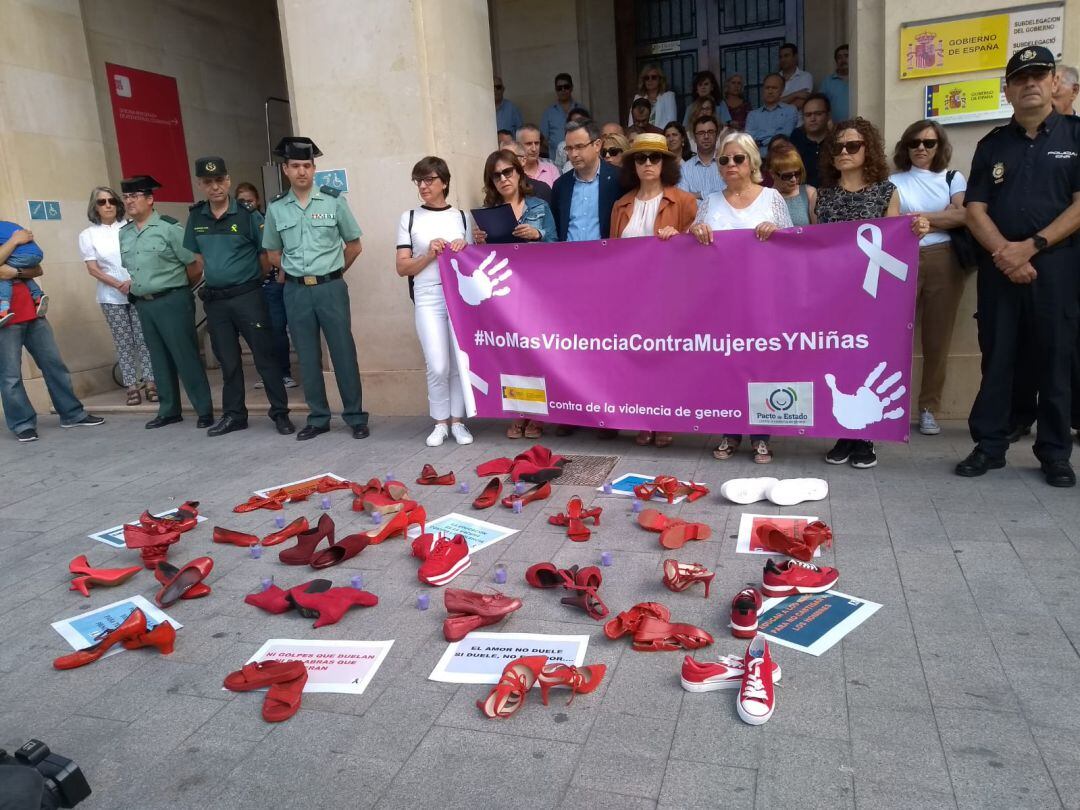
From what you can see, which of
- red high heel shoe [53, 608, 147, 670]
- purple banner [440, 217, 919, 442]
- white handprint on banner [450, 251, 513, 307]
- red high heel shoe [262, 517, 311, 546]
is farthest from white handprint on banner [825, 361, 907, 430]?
red high heel shoe [53, 608, 147, 670]

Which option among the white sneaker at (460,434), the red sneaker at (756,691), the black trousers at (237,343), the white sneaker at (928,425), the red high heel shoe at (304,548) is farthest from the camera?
the black trousers at (237,343)

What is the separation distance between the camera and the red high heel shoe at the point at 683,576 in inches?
141

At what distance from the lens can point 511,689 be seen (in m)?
2.79

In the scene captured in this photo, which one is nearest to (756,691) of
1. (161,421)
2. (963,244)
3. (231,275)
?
(963,244)

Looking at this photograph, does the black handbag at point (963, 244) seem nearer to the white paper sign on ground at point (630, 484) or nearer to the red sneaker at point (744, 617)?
the white paper sign on ground at point (630, 484)

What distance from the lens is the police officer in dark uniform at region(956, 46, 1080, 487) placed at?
446cm

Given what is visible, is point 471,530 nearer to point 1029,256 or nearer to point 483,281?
point 483,281

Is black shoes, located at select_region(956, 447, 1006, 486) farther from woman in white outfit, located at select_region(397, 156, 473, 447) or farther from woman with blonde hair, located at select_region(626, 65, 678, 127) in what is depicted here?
woman with blonde hair, located at select_region(626, 65, 678, 127)

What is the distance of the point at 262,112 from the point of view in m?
12.9

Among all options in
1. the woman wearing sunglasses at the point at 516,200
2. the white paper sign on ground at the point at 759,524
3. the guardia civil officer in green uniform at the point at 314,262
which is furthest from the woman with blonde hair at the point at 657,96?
the white paper sign on ground at the point at 759,524

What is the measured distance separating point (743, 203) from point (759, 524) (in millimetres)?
2122

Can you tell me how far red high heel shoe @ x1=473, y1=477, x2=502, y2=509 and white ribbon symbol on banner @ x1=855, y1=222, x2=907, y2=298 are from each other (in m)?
2.45

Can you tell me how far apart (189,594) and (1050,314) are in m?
4.69

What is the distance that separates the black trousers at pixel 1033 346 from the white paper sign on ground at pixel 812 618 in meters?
2.06
